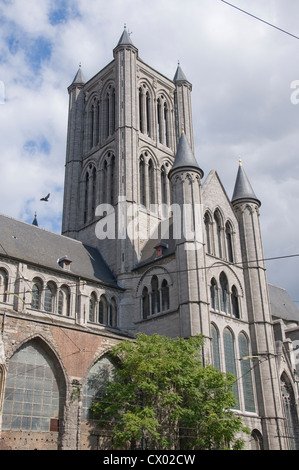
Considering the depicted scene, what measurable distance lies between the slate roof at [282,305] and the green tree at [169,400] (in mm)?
22187

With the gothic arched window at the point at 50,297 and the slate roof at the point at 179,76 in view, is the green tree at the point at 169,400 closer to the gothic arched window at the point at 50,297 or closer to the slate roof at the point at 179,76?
the gothic arched window at the point at 50,297

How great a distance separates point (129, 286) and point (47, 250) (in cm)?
625

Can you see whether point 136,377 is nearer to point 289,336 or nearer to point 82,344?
point 82,344

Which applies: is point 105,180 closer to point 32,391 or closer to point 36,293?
point 36,293

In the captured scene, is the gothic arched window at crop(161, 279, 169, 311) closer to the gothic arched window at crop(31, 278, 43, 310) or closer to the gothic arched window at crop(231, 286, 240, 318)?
the gothic arched window at crop(231, 286, 240, 318)

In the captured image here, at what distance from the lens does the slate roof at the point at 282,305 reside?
162 ft

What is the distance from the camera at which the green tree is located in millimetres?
25766

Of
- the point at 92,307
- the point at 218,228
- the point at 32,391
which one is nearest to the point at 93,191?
the point at 218,228

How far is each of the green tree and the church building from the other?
1.68 metres

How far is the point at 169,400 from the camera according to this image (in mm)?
25469

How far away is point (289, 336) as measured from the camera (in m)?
43.7

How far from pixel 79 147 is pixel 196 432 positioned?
3162 cm

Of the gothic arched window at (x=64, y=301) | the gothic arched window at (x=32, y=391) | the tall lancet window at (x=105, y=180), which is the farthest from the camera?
the tall lancet window at (x=105, y=180)

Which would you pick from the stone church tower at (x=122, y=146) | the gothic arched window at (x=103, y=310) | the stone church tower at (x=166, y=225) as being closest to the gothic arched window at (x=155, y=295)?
the stone church tower at (x=166, y=225)
